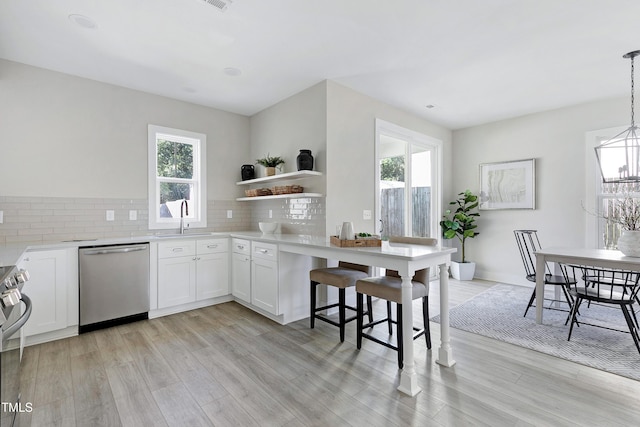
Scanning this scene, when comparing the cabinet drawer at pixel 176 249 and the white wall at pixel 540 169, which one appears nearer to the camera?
the cabinet drawer at pixel 176 249

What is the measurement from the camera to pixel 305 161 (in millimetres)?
3516

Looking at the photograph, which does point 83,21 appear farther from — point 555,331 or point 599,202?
point 599,202

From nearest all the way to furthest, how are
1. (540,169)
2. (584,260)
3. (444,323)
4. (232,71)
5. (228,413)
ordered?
(228,413) → (444,323) → (584,260) → (232,71) → (540,169)

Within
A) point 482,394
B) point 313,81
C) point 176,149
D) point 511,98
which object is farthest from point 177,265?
point 511,98

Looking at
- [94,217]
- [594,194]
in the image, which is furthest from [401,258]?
[594,194]

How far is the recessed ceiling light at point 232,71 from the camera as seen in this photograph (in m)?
3.28

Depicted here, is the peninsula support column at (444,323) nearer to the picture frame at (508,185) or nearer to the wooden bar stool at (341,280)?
the wooden bar stool at (341,280)

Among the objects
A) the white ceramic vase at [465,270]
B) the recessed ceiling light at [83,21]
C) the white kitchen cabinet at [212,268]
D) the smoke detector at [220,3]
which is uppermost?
the recessed ceiling light at [83,21]

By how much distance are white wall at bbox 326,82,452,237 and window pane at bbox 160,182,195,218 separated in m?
2.16

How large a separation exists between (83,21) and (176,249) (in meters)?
2.29

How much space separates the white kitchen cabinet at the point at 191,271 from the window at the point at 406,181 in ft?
7.32

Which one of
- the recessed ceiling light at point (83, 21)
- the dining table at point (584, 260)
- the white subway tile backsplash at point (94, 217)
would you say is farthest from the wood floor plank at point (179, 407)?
the dining table at point (584, 260)

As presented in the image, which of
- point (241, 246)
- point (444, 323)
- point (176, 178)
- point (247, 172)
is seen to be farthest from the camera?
point (247, 172)

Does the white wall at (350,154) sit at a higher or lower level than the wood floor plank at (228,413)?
higher
